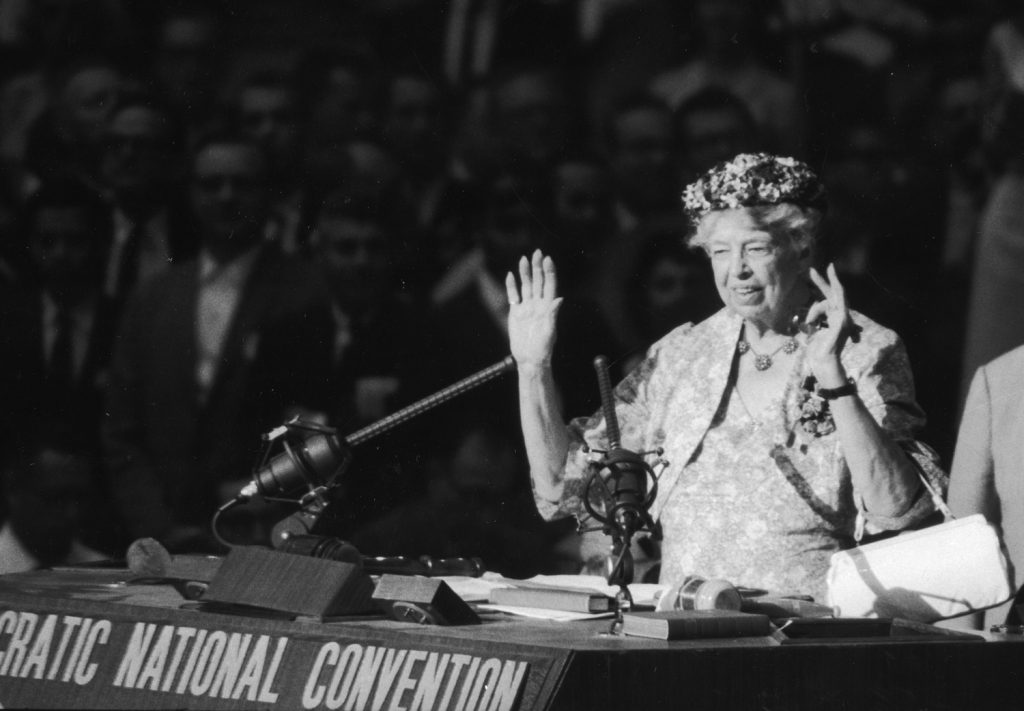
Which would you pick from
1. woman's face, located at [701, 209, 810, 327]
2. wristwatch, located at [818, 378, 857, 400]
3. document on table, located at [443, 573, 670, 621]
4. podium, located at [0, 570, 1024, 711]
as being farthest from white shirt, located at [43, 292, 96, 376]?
wristwatch, located at [818, 378, 857, 400]

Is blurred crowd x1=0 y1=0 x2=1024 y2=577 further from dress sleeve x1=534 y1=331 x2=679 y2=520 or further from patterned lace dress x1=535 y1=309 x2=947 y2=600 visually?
patterned lace dress x1=535 y1=309 x2=947 y2=600

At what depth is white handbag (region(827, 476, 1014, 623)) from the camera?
2615 mm

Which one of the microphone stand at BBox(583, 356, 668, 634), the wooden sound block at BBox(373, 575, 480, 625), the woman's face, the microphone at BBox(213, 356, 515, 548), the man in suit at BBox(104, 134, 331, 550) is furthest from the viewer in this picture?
the man in suit at BBox(104, 134, 331, 550)

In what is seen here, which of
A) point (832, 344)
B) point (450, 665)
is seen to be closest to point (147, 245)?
point (832, 344)

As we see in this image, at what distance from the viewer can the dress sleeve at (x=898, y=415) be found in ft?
10.2

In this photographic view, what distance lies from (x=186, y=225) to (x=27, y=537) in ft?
3.87

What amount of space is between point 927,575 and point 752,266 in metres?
0.97

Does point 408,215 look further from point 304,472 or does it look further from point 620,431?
point 304,472

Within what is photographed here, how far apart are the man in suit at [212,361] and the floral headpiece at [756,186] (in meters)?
1.64

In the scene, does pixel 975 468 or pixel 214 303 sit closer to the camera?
pixel 975 468

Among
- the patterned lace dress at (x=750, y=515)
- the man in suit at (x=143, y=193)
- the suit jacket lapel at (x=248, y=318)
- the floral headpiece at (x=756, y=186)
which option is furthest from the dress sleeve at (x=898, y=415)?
the man in suit at (x=143, y=193)

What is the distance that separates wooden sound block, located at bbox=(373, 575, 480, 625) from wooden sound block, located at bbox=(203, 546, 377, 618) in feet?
0.17

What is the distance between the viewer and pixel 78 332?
16.1ft

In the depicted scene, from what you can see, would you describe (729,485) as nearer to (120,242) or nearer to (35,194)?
(120,242)
